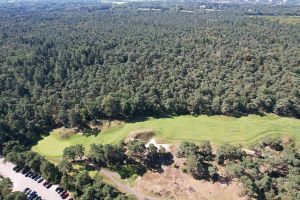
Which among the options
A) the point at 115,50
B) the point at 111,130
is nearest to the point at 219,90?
the point at 111,130

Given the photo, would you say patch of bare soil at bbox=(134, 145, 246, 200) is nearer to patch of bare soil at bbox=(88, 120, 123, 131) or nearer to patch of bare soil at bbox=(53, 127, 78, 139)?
patch of bare soil at bbox=(88, 120, 123, 131)

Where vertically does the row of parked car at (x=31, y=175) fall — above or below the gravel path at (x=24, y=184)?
above

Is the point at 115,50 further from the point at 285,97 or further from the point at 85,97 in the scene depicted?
the point at 285,97

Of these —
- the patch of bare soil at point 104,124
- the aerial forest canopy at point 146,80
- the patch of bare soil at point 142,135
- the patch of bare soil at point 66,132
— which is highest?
the aerial forest canopy at point 146,80

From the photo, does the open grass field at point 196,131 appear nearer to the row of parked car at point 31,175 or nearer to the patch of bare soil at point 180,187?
the row of parked car at point 31,175

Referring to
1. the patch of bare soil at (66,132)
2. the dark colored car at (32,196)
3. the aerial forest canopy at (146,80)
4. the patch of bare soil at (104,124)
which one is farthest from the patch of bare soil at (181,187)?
the patch of bare soil at (66,132)
